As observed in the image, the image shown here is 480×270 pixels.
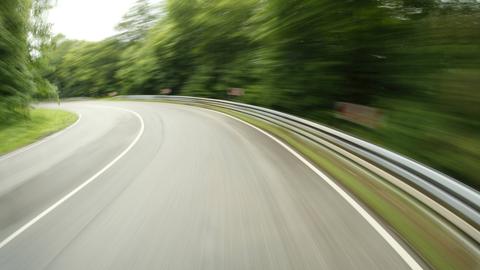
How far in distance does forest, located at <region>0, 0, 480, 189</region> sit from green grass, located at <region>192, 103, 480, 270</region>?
2.06 meters

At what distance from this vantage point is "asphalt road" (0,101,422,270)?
12.9 feet

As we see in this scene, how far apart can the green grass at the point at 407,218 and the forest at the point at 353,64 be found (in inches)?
80.9

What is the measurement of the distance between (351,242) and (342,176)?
276cm

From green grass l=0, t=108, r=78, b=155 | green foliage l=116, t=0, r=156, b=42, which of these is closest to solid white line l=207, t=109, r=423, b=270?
green grass l=0, t=108, r=78, b=155

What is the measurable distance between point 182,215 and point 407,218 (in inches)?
131

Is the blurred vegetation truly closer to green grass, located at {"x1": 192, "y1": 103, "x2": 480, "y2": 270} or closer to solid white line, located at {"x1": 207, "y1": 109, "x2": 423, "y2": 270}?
solid white line, located at {"x1": 207, "y1": 109, "x2": 423, "y2": 270}

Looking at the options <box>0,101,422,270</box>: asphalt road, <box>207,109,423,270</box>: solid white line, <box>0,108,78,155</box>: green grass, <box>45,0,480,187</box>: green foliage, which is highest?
<box>45,0,480,187</box>: green foliage

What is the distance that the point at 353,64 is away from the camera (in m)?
13.3

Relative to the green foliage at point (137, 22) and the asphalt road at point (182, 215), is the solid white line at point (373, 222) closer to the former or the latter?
the asphalt road at point (182, 215)

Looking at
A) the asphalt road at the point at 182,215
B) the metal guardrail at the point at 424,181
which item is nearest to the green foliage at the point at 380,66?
the metal guardrail at the point at 424,181

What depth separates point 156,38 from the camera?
37.4 meters

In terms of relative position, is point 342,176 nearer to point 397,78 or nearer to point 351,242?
point 351,242

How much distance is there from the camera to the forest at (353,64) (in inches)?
296

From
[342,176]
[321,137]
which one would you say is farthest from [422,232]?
[321,137]
